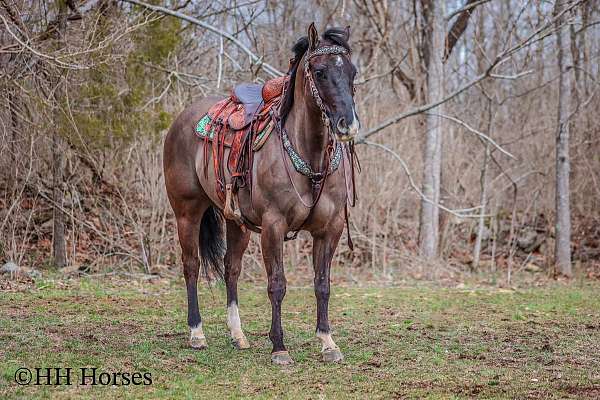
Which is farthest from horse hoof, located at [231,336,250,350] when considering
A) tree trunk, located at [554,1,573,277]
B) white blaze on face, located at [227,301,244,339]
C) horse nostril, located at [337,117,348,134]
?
tree trunk, located at [554,1,573,277]

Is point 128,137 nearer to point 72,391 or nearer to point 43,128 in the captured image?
point 43,128

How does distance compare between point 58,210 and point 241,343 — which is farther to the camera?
point 58,210

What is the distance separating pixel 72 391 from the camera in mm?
4438

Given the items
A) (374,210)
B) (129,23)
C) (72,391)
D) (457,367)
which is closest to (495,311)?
(457,367)

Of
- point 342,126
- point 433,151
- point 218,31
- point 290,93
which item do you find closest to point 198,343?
point 290,93

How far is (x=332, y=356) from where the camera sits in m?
5.44

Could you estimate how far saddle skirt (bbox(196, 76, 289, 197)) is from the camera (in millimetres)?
5797

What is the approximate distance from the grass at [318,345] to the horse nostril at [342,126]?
1.48 metres

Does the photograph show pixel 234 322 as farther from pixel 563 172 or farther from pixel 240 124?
pixel 563 172

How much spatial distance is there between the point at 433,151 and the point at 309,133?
7.51m

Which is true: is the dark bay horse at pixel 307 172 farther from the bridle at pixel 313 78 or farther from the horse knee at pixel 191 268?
the horse knee at pixel 191 268

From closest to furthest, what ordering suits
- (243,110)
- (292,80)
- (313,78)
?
1. (313,78)
2. (292,80)
3. (243,110)

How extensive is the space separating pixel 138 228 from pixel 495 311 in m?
4.87

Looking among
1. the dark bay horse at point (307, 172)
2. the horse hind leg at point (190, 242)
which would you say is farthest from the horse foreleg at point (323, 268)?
the horse hind leg at point (190, 242)
